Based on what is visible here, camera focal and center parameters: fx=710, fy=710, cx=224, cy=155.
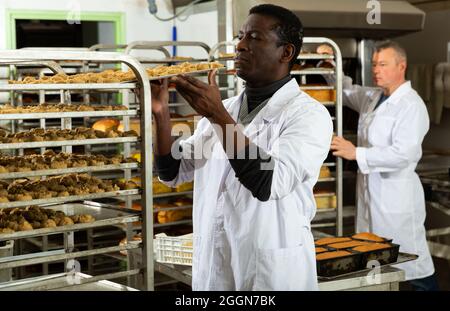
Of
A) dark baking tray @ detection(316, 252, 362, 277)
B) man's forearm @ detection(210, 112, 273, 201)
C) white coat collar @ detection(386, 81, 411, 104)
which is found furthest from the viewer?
white coat collar @ detection(386, 81, 411, 104)

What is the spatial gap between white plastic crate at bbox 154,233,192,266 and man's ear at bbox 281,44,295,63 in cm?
104

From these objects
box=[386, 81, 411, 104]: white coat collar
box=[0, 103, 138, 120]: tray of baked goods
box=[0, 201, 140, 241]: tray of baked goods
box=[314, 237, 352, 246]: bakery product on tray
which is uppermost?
box=[386, 81, 411, 104]: white coat collar

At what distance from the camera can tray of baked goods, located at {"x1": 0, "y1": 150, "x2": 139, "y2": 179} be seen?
7.84 feet

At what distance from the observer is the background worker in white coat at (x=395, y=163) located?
4273 mm

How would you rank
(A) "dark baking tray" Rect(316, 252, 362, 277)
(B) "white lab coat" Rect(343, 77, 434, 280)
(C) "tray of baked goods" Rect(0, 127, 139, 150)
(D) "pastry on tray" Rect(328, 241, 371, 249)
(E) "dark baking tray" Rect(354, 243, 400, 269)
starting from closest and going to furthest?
1. (C) "tray of baked goods" Rect(0, 127, 139, 150)
2. (A) "dark baking tray" Rect(316, 252, 362, 277)
3. (E) "dark baking tray" Rect(354, 243, 400, 269)
4. (D) "pastry on tray" Rect(328, 241, 371, 249)
5. (B) "white lab coat" Rect(343, 77, 434, 280)

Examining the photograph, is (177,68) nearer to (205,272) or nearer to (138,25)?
(205,272)

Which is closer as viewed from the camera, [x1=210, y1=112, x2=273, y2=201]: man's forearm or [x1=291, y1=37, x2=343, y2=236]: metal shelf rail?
[x1=210, y1=112, x2=273, y2=201]: man's forearm

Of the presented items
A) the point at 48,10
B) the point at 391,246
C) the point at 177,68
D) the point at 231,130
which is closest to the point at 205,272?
the point at 231,130

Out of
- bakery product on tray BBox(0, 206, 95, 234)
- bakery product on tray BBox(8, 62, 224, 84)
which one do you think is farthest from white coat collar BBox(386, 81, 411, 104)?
bakery product on tray BBox(0, 206, 95, 234)

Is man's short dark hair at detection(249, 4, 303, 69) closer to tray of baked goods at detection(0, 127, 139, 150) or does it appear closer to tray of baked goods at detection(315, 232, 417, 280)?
tray of baked goods at detection(0, 127, 139, 150)

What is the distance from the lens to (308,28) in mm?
4926

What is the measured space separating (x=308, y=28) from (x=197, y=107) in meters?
3.01

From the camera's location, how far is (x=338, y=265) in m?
2.83

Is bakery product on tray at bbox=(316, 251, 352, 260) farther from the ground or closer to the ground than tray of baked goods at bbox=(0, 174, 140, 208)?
closer to the ground
